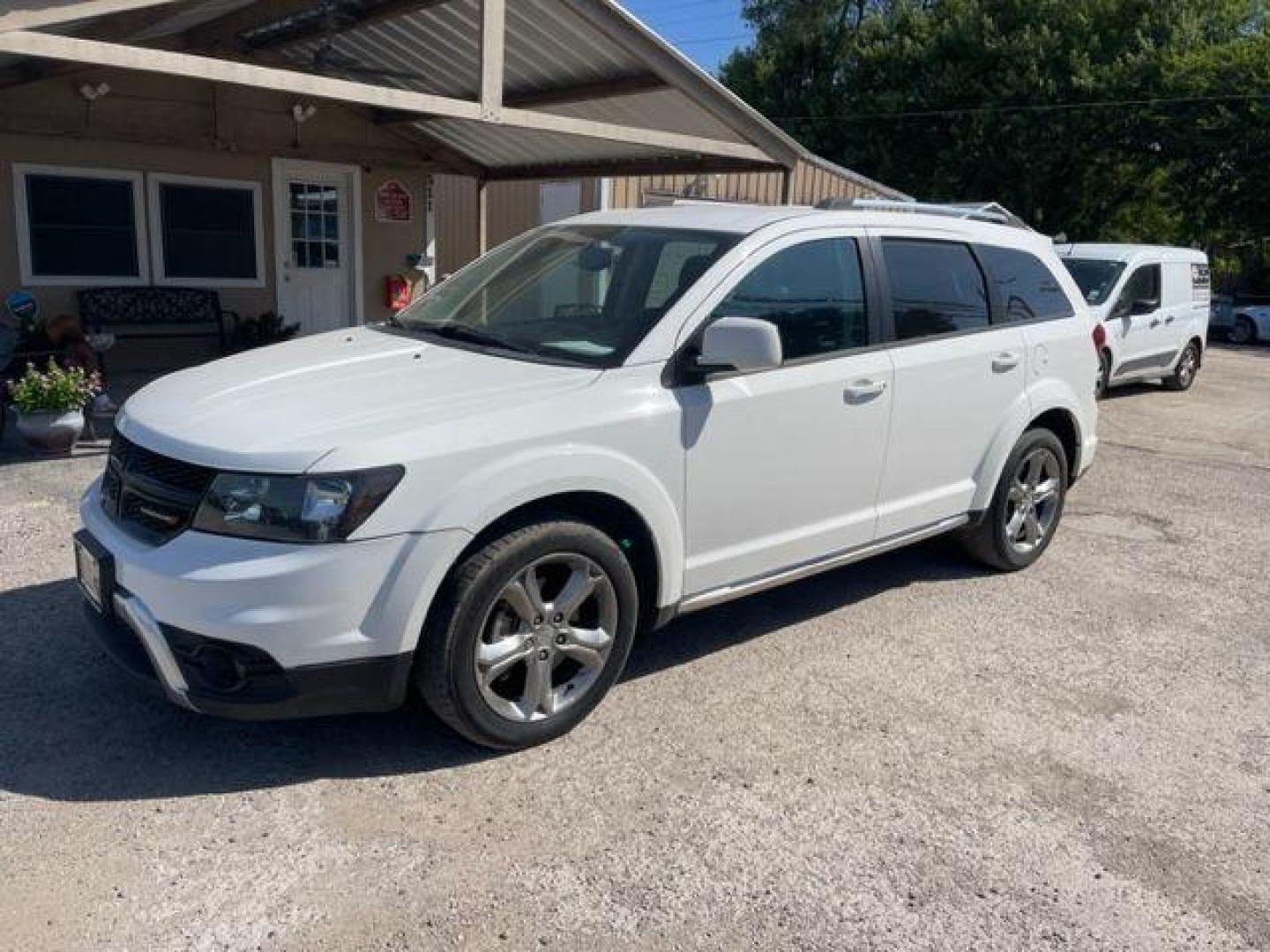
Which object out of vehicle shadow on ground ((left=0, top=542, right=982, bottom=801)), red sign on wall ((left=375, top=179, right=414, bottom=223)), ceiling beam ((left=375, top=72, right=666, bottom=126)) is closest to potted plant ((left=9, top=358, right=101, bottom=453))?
vehicle shadow on ground ((left=0, top=542, right=982, bottom=801))

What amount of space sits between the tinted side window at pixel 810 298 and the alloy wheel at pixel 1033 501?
1.47m

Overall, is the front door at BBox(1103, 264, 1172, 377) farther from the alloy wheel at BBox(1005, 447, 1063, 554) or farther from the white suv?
the white suv

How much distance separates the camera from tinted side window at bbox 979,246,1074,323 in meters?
5.23

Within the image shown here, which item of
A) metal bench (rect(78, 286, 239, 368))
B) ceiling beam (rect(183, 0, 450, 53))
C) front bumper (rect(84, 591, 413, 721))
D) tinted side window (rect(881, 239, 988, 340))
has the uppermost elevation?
ceiling beam (rect(183, 0, 450, 53))

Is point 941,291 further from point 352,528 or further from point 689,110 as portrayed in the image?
point 689,110

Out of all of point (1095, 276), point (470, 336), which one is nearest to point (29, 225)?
point (470, 336)

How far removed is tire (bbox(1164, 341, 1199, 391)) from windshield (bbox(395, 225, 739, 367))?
11.2 metres

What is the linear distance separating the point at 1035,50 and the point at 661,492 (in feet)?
91.8

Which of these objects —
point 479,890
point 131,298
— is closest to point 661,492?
point 479,890

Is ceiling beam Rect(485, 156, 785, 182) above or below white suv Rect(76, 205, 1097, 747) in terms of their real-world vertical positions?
above

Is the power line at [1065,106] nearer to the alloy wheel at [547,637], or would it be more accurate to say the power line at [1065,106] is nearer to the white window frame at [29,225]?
the white window frame at [29,225]

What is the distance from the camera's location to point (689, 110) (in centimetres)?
918

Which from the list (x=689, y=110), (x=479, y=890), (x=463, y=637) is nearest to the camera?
(x=479, y=890)

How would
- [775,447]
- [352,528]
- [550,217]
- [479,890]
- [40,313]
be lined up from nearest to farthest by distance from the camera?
[479,890] < [352,528] < [775,447] < [40,313] < [550,217]
